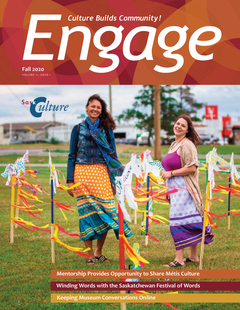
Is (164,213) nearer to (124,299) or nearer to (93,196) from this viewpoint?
(93,196)

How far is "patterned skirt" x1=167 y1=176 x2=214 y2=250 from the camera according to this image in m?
3.78

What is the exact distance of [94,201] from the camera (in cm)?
382

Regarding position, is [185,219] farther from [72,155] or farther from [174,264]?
[72,155]

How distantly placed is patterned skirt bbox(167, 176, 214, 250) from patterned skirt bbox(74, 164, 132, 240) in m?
0.67

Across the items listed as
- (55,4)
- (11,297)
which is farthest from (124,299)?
(55,4)

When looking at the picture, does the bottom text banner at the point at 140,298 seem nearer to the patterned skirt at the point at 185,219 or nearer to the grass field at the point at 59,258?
the grass field at the point at 59,258

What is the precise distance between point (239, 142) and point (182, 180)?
148 feet

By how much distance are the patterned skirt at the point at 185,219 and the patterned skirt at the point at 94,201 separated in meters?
0.67

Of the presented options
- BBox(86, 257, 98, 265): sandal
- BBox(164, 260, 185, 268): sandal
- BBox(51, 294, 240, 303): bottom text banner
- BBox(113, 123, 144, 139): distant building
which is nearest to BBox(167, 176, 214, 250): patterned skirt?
BBox(164, 260, 185, 268): sandal

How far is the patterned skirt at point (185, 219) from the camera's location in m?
3.78

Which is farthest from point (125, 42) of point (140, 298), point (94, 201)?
point (140, 298)

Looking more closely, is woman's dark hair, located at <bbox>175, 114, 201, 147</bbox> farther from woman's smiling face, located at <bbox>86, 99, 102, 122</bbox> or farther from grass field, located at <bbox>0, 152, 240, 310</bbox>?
grass field, located at <bbox>0, 152, 240, 310</bbox>

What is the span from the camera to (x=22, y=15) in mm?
3223

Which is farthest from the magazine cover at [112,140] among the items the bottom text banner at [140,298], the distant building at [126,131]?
the distant building at [126,131]
